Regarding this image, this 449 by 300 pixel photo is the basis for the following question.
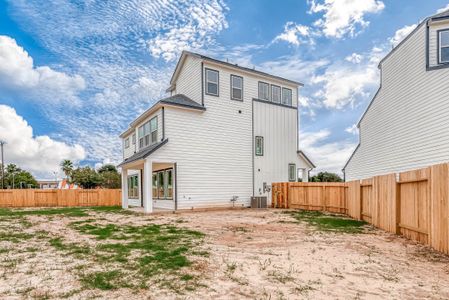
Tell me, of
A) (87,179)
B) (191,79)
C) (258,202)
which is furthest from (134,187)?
(87,179)

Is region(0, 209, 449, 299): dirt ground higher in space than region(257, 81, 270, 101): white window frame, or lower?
lower

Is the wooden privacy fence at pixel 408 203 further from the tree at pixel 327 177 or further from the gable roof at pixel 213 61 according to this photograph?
the tree at pixel 327 177

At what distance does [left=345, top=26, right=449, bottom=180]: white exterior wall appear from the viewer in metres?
12.4

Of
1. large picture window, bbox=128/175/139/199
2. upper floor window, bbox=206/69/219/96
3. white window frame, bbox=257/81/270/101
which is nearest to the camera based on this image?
upper floor window, bbox=206/69/219/96

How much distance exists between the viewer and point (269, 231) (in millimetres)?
9062

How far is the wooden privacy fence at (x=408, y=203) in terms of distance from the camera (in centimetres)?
627

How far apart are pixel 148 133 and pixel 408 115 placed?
13.7 meters

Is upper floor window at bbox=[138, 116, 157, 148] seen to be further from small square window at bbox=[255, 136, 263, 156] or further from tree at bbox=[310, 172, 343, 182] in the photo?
tree at bbox=[310, 172, 343, 182]

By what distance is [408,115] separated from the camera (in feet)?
46.6

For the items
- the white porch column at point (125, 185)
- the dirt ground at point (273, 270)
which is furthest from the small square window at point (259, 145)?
the dirt ground at point (273, 270)

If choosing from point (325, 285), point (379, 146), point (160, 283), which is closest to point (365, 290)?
point (325, 285)

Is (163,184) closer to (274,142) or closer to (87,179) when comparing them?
(274,142)

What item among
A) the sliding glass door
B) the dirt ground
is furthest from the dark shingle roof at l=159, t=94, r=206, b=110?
the dirt ground

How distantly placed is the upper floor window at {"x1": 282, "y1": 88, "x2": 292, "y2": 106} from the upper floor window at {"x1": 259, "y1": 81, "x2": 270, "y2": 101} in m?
1.37
